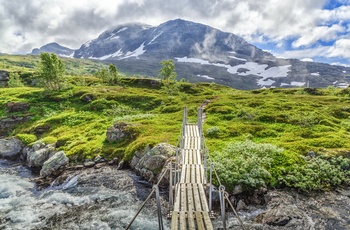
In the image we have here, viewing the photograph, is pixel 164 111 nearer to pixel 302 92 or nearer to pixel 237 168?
pixel 237 168

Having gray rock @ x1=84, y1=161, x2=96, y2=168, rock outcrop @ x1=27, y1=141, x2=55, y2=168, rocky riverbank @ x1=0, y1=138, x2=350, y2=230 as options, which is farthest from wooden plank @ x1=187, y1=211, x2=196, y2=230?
rock outcrop @ x1=27, y1=141, x2=55, y2=168

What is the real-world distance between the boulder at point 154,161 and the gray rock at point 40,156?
15.6 meters

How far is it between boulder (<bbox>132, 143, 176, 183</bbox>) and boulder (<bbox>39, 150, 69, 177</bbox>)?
10.6 meters

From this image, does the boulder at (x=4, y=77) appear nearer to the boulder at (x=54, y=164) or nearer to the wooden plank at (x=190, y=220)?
the boulder at (x=54, y=164)

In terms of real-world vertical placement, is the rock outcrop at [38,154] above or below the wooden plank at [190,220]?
below

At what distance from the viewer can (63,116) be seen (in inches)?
2119

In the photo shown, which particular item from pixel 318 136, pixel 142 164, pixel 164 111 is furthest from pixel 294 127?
pixel 164 111

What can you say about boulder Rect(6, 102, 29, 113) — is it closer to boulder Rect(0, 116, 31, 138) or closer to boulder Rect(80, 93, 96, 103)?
boulder Rect(0, 116, 31, 138)

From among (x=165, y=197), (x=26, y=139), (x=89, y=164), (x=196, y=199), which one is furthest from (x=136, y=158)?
(x=26, y=139)

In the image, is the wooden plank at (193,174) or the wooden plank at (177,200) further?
the wooden plank at (193,174)

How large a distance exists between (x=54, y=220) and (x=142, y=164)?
1038cm

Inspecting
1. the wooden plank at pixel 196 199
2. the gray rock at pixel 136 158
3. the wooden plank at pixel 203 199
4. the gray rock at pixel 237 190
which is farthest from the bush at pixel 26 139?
the gray rock at pixel 237 190

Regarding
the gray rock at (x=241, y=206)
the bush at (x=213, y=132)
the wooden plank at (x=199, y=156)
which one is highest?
the bush at (x=213, y=132)

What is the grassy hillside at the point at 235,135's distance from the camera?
78.0 ft
